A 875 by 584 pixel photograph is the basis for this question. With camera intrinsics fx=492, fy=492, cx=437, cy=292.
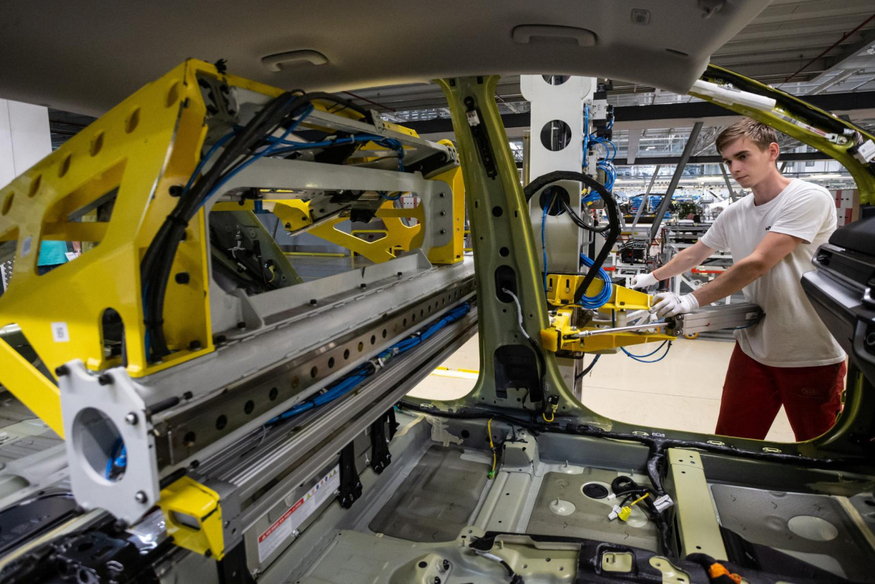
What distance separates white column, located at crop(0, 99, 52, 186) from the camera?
4.48 meters

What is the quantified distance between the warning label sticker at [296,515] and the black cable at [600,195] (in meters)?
1.60

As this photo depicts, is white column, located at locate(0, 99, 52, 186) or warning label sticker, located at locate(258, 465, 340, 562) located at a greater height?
white column, located at locate(0, 99, 52, 186)

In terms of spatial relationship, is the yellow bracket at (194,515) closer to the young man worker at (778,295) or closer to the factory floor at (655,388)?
the young man worker at (778,295)

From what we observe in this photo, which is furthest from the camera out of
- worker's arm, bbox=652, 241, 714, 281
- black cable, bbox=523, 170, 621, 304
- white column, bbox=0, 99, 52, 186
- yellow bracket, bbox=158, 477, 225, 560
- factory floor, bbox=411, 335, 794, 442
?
factory floor, bbox=411, 335, 794, 442

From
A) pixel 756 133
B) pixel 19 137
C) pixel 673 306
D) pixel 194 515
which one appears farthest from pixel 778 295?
pixel 19 137

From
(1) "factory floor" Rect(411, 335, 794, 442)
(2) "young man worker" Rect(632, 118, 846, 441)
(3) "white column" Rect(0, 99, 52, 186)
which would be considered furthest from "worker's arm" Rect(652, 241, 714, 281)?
(3) "white column" Rect(0, 99, 52, 186)

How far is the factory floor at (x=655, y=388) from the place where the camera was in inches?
184

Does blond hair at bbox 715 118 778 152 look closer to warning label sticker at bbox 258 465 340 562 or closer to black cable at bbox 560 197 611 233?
black cable at bbox 560 197 611 233

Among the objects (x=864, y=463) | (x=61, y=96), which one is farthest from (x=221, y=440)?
(x=864, y=463)

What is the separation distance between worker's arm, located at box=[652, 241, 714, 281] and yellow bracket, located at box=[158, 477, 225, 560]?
9.96 feet

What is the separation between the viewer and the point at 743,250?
3.01 metres

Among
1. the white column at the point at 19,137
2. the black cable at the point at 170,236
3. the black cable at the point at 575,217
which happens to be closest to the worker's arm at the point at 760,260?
the black cable at the point at 575,217

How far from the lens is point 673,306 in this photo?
264 cm

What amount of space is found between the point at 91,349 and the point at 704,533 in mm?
2067
